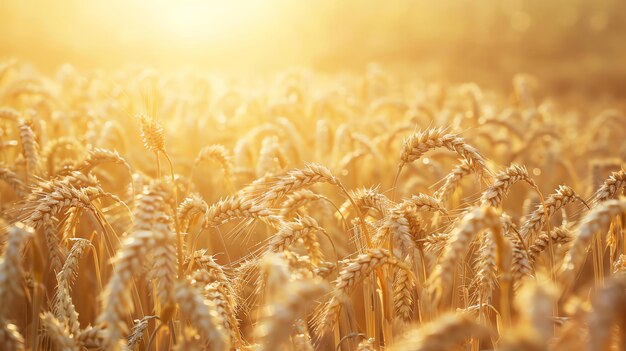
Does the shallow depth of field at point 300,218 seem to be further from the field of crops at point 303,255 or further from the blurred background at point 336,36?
the blurred background at point 336,36

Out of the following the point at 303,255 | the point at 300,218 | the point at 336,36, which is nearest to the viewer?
the point at 300,218

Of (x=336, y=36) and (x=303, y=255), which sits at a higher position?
(x=336, y=36)

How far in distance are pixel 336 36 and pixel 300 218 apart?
105 ft

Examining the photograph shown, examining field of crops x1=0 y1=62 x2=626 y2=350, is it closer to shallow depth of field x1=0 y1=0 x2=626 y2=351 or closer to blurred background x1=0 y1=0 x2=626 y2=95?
shallow depth of field x1=0 y1=0 x2=626 y2=351

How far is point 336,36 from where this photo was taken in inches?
1303

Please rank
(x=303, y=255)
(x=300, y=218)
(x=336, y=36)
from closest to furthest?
(x=300, y=218) → (x=303, y=255) → (x=336, y=36)

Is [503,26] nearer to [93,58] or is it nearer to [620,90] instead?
[620,90]

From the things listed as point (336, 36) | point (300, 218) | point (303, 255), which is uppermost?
point (336, 36)

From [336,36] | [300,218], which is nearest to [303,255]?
[300,218]

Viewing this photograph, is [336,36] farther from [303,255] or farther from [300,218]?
[300,218]

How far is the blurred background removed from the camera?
25.0 m

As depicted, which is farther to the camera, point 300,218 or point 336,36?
point 336,36

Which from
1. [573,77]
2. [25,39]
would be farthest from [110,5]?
[573,77]

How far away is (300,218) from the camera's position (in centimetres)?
223
